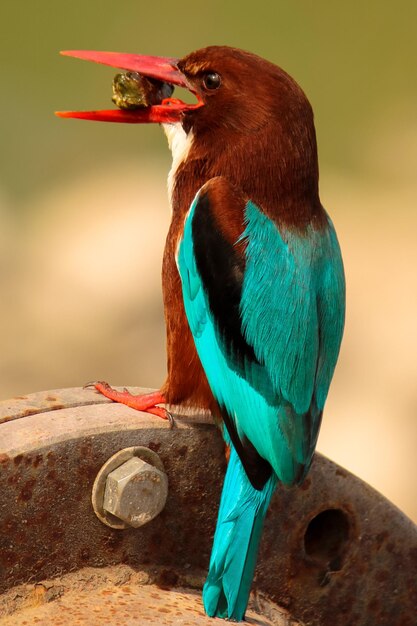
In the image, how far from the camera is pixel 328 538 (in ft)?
6.38

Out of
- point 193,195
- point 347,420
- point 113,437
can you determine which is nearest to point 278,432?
point 113,437

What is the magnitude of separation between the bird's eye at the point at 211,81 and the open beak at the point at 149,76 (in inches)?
1.2

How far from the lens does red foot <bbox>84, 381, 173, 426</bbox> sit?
6.22 feet

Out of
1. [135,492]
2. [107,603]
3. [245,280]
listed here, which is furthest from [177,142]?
[107,603]

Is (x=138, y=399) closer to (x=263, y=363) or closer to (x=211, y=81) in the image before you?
(x=263, y=363)

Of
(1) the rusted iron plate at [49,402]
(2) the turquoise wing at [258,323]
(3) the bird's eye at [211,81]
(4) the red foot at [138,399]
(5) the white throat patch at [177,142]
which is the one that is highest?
(3) the bird's eye at [211,81]

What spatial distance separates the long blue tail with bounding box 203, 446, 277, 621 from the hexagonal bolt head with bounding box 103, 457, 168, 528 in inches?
4.3

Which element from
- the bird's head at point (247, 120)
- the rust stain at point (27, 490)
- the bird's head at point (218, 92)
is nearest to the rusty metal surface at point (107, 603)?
the rust stain at point (27, 490)

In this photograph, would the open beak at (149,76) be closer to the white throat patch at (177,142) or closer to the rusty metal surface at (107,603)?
the white throat patch at (177,142)

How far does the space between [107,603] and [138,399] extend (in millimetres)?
360

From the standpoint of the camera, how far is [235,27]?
123 inches

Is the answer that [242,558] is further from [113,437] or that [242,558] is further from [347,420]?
[347,420]

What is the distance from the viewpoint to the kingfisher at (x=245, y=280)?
1.81 m

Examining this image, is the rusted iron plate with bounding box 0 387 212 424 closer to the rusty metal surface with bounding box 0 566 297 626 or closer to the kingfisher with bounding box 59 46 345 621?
the kingfisher with bounding box 59 46 345 621
